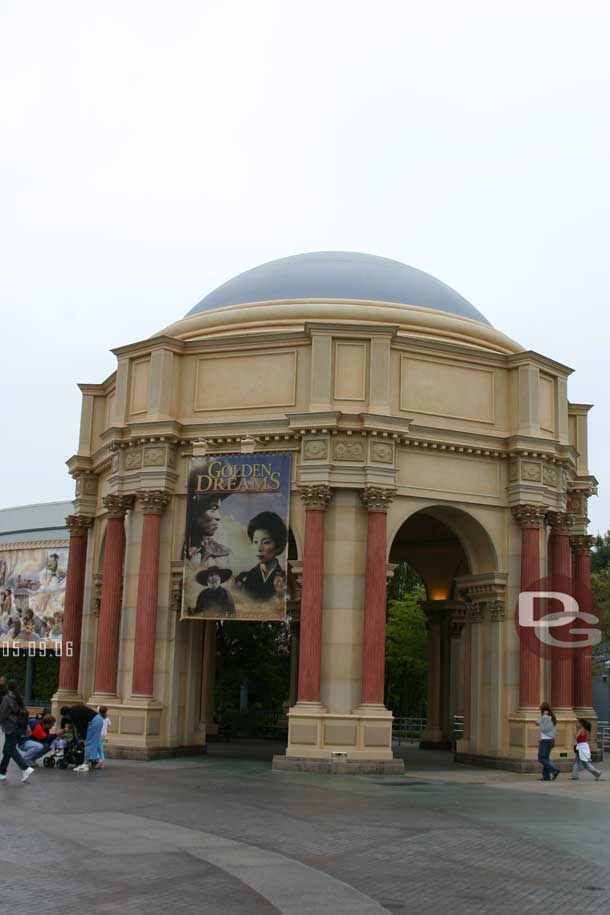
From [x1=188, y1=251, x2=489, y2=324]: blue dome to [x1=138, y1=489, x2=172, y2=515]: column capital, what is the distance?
21.1ft

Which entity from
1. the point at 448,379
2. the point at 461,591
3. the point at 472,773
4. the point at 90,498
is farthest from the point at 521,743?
the point at 90,498

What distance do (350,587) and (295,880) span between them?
14.5 m

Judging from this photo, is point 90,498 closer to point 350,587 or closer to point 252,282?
point 252,282

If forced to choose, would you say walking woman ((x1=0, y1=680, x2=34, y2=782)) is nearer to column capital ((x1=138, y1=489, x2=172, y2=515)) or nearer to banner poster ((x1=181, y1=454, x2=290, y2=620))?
banner poster ((x1=181, y1=454, x2=290, y2=620))

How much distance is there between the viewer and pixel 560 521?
2833 centimetres

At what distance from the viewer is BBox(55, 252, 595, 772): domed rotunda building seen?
2477 cm

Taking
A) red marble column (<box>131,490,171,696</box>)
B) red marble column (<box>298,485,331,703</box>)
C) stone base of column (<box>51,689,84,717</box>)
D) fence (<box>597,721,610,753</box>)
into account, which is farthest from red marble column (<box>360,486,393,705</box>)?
fence (<box>597,721,610,753</box>)

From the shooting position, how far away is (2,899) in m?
9.16

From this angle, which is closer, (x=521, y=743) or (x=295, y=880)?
(x=295, y=880)

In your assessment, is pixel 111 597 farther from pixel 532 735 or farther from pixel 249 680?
pixel 249 680

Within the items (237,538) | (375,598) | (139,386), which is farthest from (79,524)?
(375,598)

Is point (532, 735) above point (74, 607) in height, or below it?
below

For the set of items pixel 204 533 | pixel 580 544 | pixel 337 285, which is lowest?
pixel 204 533

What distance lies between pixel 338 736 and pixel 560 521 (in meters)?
8.77
